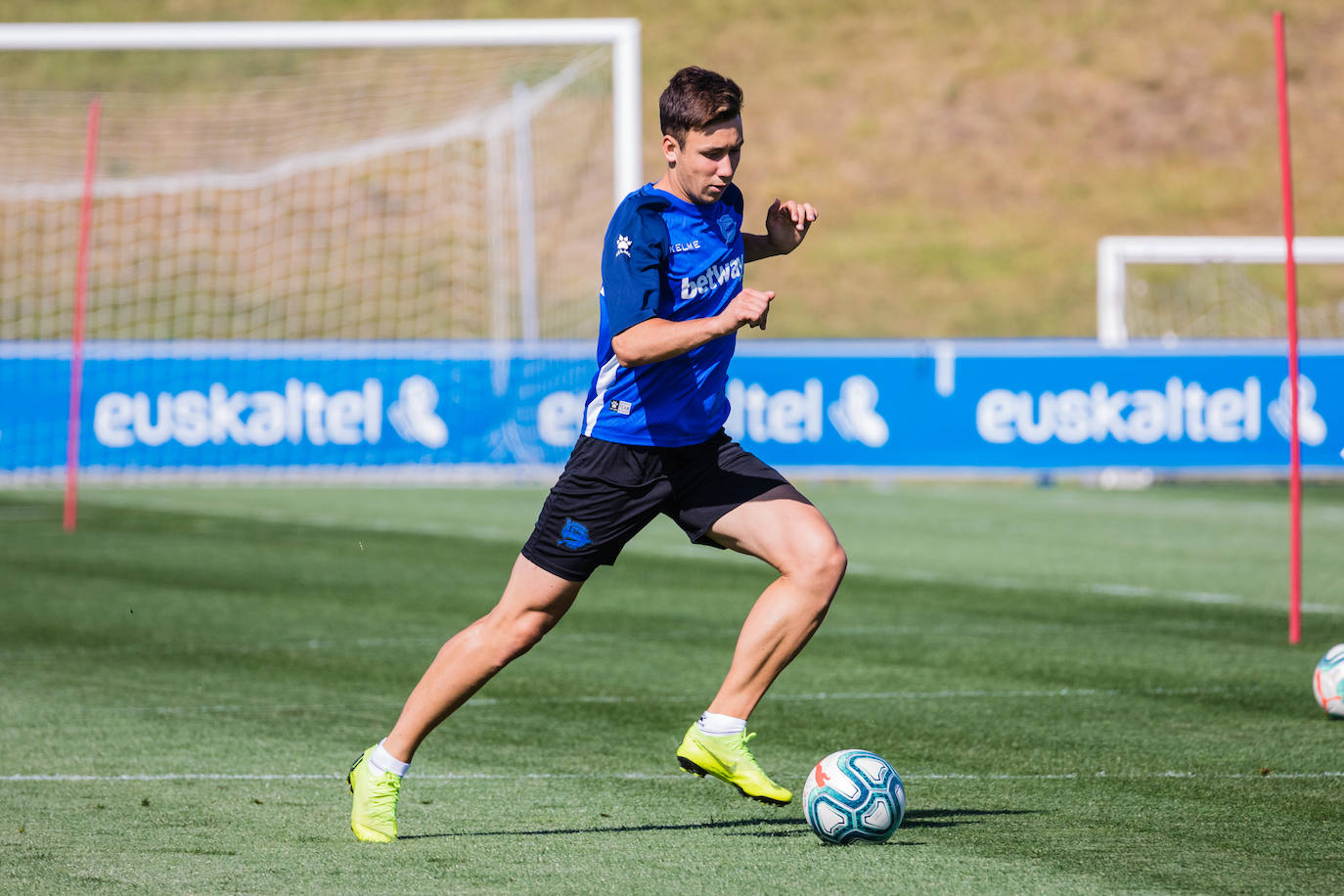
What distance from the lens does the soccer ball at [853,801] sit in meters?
5.45

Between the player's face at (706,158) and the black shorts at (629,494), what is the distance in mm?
778

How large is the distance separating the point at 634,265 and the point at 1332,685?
3.70m

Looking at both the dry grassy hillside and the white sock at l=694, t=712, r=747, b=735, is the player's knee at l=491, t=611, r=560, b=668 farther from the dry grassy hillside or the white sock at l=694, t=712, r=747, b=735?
the dry grassy hillside

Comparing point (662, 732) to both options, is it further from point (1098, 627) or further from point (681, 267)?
point (1098, 627)

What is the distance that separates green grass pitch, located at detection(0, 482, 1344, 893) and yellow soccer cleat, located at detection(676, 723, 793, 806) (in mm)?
131

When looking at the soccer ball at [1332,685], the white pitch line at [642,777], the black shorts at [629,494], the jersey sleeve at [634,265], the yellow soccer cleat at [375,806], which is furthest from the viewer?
the soccer ball at [1332,685]

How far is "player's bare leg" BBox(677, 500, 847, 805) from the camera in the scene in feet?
18.8

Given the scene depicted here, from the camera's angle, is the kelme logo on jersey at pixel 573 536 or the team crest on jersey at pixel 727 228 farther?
the team crest on jersey at pixel 727 228

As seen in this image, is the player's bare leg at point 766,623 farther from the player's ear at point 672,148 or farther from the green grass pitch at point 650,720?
the player's ear at point 672,148

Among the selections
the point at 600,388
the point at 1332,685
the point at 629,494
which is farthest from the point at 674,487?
the point at 1332,685

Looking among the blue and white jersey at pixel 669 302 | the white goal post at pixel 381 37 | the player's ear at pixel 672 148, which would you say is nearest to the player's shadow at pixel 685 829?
the blue and white jersey at pixel 669 302

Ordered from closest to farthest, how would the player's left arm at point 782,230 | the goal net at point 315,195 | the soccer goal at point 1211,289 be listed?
the player's left arm at point 782,230
the goal net at point 315,195
the soccer goal at point 1211,289

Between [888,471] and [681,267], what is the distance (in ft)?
49.9

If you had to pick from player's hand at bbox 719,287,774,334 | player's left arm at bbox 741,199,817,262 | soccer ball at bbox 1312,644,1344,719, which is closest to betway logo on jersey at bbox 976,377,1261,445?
soccer ball at bbox 1312,644,1344,719
